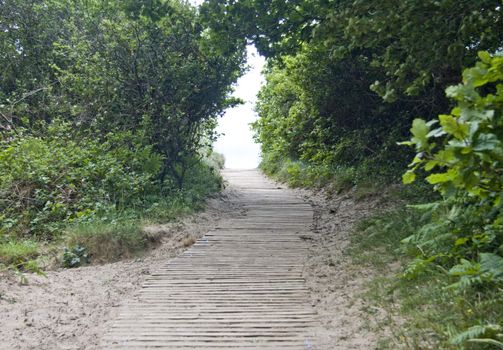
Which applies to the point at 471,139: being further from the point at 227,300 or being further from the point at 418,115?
the point at 418,115

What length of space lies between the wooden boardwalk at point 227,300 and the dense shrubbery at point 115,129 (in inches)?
60.8

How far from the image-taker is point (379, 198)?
9.05m

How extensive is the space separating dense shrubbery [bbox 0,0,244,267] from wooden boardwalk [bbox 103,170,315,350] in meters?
1.54

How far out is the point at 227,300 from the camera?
5.31 meters

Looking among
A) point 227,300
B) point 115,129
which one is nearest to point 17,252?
point 227,300

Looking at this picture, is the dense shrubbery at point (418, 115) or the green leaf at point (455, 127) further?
the dense shrubbery at point (418, 115)

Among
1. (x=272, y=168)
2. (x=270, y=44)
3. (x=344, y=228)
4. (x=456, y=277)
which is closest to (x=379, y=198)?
(x=344, y=228)

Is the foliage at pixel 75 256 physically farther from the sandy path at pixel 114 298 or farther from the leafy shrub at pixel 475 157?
the leafy shrub at pixel 475 157

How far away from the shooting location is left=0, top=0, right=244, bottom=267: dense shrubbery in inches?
334

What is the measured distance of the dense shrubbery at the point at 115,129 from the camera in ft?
27.8

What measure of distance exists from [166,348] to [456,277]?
260 cm

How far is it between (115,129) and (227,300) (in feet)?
22.4

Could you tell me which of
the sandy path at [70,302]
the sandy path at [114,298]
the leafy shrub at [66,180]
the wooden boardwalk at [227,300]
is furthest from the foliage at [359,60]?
the sandy path at [70,302]

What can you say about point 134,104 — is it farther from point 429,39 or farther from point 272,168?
point 272,168
